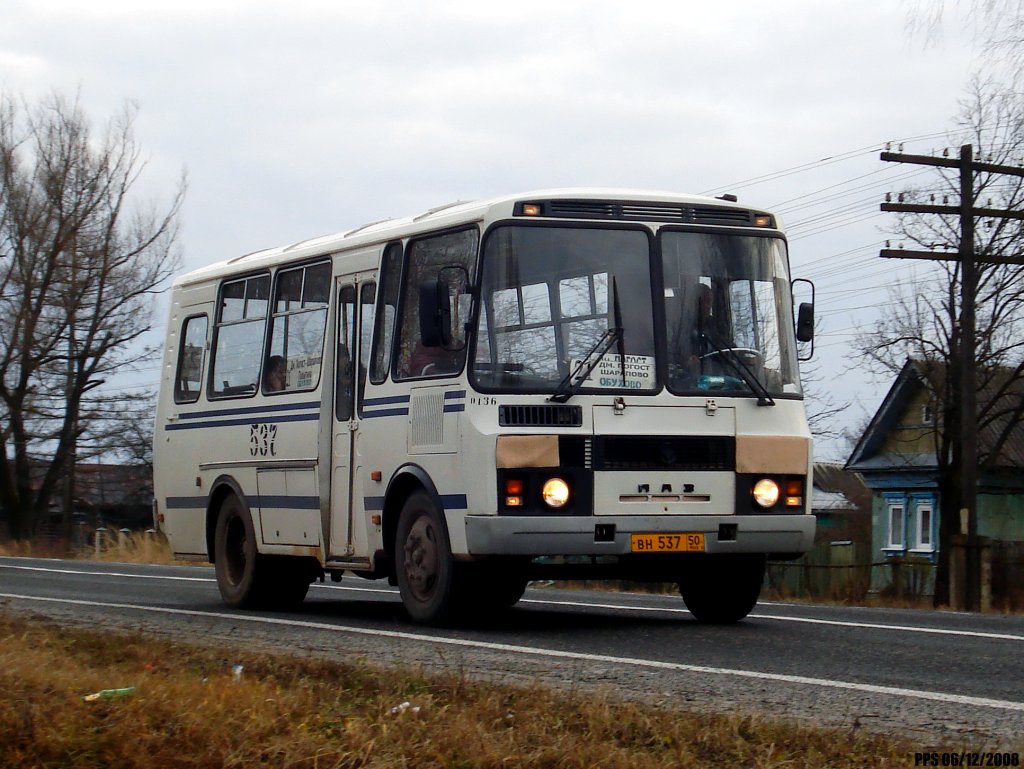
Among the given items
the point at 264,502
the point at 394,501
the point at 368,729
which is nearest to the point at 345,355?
Result: the point at 394,501

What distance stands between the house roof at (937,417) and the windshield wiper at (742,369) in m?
33.5

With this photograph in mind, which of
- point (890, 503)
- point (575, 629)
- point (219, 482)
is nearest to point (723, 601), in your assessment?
point (575, 629)

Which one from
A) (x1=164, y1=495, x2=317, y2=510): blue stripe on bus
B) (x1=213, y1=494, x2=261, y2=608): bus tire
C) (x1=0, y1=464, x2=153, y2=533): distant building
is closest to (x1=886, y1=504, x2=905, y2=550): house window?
(x1=0, y1=464, x2=153, y2=533): distant building

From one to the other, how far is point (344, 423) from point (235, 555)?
266cm

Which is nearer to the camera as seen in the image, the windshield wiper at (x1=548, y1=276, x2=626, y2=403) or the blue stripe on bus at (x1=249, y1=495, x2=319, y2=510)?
the windshield wiper at (x1=548, y1=276, x2=626, y2=403)

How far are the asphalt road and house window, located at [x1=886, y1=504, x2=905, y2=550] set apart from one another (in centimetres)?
4699

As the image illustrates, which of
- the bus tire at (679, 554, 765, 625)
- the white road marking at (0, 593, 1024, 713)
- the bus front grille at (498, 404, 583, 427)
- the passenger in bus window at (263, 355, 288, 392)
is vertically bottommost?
the white road marking at (0, 593, 1024, 713)

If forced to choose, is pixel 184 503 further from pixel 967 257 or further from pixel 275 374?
pixel 967 257

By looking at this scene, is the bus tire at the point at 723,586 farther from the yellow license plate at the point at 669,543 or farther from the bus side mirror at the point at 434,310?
the bus side mirror at the point at 434,310

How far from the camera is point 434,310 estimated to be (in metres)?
11.2

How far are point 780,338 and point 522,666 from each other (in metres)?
3.97

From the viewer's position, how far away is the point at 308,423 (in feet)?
44.6

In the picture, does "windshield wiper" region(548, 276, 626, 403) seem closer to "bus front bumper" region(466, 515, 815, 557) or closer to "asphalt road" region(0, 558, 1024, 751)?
"bus front bumper" region(466, 515, 815, 557)

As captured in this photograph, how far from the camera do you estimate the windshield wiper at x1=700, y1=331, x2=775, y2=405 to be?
1159 cm
